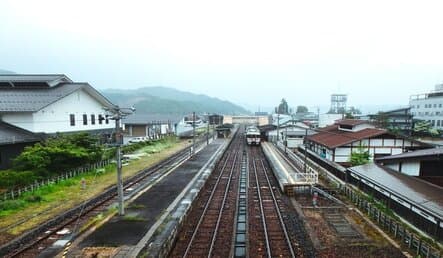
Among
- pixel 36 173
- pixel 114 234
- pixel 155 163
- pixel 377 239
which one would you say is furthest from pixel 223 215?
pixel 155 163

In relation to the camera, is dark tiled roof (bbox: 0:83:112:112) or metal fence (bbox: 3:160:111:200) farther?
dark tiled roof (bbox: 0:83:112:112)

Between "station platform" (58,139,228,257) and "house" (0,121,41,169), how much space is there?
10.3m

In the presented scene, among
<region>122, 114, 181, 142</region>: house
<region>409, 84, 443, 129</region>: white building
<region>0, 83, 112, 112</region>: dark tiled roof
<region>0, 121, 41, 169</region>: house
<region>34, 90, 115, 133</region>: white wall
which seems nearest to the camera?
<region>0, 121, 41, 169</region>: house

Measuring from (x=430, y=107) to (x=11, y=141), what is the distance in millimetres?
71165

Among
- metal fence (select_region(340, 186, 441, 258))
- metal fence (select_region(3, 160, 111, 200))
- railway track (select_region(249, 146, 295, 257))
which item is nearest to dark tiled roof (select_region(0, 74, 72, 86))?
metal fence (select_region(3, 160, 111, 200))

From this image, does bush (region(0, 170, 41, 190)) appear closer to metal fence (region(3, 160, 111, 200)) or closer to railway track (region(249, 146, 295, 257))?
metal fence (region(3, 160, 111, 200))

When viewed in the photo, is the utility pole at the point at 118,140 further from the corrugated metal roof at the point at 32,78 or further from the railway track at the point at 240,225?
the corrugated metal roof at the point at 32,78

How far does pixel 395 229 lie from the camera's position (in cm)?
1224

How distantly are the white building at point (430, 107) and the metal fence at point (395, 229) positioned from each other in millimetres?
53966

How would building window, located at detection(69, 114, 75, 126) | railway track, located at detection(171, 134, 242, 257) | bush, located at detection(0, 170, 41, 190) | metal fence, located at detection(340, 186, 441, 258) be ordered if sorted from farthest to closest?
building window, located at detection(69, 114, 75, 126) < bush, located at detection(0, 170, 41, 190) < railway track, located at detection(171, 134, 242, 257) < metal fence, located at detection(340, 186, 441, 258)

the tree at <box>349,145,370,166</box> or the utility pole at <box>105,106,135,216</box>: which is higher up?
the utility pole at <box>105,106,135,216</box>

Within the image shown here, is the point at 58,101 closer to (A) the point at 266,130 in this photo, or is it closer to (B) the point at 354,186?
(B) the point at 354,186

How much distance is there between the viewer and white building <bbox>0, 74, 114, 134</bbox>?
23766 mm

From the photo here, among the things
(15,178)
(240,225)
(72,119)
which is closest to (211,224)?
(240,225)
